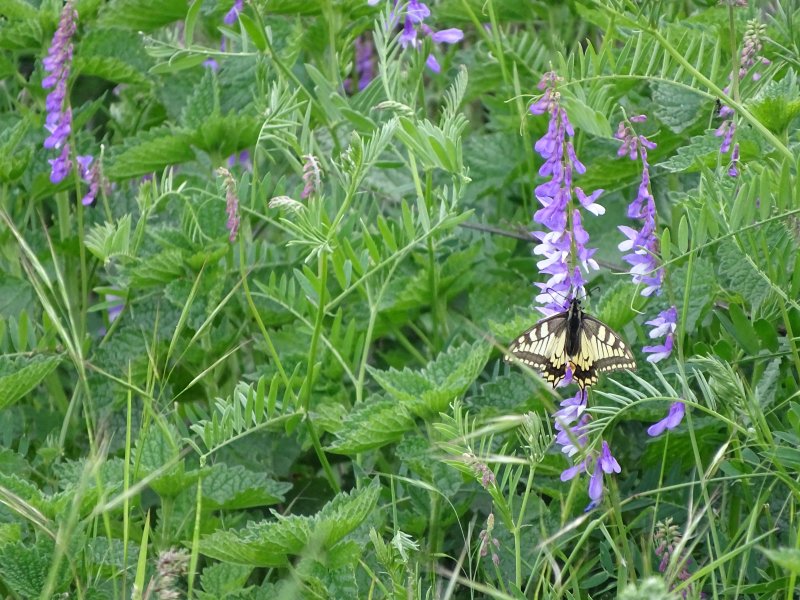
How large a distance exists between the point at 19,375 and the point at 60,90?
68 centimetres

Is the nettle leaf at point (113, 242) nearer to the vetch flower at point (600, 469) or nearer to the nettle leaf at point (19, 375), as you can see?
the nettle leaf at point (19, 375)

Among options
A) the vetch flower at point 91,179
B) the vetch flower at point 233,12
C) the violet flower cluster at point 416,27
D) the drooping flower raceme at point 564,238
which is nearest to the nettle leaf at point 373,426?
the drooping flower raceme at point 564,238

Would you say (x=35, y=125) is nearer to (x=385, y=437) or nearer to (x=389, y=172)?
(x=389, y=172)

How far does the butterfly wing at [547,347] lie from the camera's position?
1.85 m

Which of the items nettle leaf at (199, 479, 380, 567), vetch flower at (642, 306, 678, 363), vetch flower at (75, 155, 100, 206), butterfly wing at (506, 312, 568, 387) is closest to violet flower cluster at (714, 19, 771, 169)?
vetch flower at (642, 306, 678, 363)

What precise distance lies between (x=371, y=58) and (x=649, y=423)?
5.25 ft

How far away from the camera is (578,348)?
1821mm

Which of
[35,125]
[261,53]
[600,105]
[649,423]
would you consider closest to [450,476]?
[649,423]

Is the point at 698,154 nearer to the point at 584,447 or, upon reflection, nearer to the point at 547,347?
the point at 547,347

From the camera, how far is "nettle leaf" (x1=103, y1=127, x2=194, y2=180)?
250 cm

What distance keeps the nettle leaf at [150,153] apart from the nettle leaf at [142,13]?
31 centimetres

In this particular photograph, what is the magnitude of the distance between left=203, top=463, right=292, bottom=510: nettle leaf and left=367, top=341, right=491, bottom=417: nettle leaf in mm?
263

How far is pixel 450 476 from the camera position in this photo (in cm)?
204

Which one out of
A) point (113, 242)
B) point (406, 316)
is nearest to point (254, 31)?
point (113, 242)
